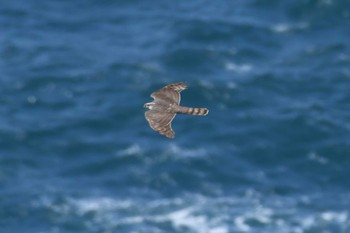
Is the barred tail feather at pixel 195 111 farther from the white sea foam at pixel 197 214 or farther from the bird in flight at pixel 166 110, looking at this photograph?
the white sea foam at pixel 197 214

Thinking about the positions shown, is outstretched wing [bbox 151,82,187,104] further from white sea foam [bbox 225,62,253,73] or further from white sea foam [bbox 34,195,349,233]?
white sea foam [bbox 225,62,253,73]

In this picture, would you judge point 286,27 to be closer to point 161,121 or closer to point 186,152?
point 186,152

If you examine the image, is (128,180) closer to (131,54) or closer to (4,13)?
(131,54)

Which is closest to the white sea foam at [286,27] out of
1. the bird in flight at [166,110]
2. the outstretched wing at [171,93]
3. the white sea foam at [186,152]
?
the white sea foam at [186,152]

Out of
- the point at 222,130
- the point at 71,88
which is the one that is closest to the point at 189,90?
the point at 222,130

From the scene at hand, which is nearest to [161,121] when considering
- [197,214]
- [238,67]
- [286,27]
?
[197,214]

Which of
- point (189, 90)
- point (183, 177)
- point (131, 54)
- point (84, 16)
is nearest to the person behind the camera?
point (183, 177)

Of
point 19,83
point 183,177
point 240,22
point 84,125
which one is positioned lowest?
point 183,177
